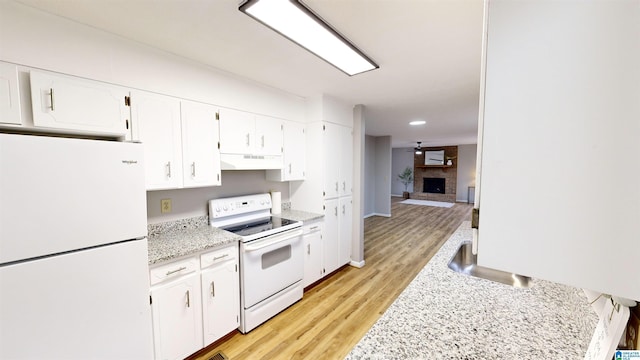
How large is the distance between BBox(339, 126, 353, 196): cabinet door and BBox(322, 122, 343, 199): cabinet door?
2.1 inches

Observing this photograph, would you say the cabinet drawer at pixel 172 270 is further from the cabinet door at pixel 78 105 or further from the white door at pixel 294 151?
the white door at pixel 294 151

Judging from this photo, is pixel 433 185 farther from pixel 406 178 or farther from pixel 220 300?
pixel 220 300

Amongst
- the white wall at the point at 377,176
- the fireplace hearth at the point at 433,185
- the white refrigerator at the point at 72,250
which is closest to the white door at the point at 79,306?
the white refrigerator at the point at 72,250

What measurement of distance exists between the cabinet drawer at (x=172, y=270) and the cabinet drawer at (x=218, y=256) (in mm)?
59

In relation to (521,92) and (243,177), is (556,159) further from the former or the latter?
(243,177)

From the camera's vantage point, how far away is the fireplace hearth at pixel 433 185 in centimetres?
1004

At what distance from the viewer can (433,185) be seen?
10211mm

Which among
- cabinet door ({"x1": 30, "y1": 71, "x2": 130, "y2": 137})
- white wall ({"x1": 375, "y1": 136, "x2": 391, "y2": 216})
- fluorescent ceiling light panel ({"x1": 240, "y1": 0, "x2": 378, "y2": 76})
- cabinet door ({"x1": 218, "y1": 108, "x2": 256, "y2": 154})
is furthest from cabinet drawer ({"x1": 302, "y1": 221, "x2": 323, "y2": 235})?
white wall ({"x1": 375, "y1": 136, "x2": 391, "y2": 216})

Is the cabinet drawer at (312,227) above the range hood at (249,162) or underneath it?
underneath

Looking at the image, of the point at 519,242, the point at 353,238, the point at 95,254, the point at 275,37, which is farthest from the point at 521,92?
the point at 353,238

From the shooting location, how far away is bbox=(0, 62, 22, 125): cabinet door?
125cm

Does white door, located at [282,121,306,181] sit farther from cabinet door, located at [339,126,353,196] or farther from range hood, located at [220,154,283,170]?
cabinet door, located at [339,126,353,196]

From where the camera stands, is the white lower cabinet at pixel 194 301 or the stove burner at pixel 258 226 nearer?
the white lower cabinet at pixel 194 301

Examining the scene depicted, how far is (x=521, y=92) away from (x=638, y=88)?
0.15 m
